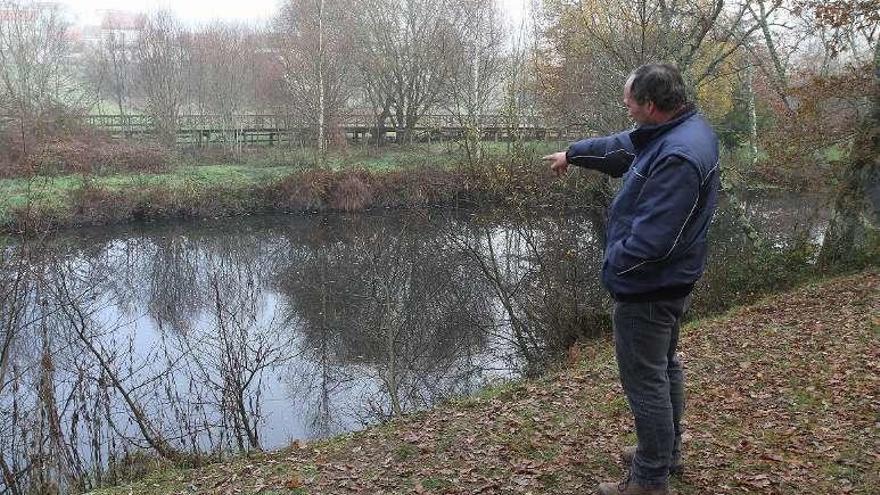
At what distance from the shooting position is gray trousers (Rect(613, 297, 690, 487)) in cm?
289

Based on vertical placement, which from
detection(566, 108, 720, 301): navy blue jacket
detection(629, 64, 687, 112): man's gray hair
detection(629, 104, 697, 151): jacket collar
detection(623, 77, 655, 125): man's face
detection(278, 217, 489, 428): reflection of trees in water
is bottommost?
detection(278, 217, 489, 428): reflection of trees in water

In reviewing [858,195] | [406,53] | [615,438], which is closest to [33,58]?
[406,53]

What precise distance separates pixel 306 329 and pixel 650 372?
379 inches

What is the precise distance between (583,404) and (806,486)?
6.34ft

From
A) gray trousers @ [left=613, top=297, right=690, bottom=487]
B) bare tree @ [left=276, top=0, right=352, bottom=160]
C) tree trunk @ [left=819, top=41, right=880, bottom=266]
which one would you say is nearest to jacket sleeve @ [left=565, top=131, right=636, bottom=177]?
gray trousers @ [left=613, top=297, right=690, bottom=487]

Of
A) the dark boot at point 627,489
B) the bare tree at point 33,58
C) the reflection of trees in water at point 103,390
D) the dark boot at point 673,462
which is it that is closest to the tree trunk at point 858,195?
the dark boot at point 673,462

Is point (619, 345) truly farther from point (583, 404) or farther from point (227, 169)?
point (227, 169)

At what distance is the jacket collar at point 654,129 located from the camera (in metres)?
2.79

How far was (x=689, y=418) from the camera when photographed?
4.57m

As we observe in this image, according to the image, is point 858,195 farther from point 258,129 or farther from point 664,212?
point 258,129

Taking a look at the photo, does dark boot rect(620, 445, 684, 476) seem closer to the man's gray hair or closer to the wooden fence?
the man's gray hair

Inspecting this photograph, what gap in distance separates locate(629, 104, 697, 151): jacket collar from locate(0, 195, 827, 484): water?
19.5 feet

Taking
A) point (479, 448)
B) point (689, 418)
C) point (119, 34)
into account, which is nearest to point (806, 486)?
point (689, 418)

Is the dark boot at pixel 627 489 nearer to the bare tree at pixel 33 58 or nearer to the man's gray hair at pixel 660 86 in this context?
the man's gray hair at pixel 660 86
